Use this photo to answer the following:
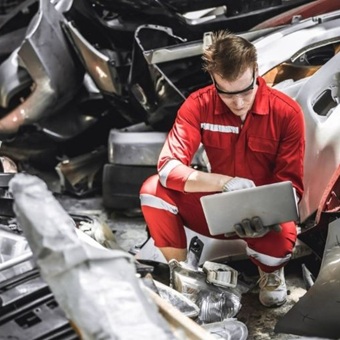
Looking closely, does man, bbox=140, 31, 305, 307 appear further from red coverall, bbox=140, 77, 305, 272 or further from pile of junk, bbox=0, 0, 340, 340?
pile of junk, bbox=0, 0, 340, 340

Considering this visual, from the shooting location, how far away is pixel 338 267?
210 centimetres

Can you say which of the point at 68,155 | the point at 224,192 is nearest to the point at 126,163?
the point at 68,155

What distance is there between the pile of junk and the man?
0.40ft

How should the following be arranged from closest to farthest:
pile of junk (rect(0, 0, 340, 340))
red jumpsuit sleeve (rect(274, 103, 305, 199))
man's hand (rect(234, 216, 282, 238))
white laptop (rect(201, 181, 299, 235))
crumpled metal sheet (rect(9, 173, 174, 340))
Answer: crumpled metal sheet (rect(9, 173, 174, 340)) < pile of junk (rect(0, 0, 340, 340)) < white laptop (rect(201, 181, 299, 235)) < man's hand (rect(234, 216, 282, 238)) < red jumpsuit sleeve (rect(274, 103, 305, 199))

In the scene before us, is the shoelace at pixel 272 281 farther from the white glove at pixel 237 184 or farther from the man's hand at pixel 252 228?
the white glove at pixel 237 184

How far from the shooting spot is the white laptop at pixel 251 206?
2.26m

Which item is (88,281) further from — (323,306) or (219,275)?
(219,275)

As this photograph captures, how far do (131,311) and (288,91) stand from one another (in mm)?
1933

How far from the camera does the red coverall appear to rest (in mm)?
2512

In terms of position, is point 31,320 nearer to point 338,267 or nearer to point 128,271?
point 128,271

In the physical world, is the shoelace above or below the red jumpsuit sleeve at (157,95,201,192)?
below

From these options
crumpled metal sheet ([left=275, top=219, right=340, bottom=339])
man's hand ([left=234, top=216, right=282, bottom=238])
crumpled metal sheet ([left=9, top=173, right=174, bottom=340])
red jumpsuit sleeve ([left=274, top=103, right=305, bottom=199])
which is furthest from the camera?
red jumpsuit sleeve ([left=274, top=103, right=305, bottom=199])

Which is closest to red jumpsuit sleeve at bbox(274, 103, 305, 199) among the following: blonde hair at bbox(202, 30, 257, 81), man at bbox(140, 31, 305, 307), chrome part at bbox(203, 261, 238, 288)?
man at bbox(140, 31, 305, 307)

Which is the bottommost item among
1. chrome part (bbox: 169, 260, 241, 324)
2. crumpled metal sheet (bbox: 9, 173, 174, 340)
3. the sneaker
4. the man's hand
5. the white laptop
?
the sneaker
